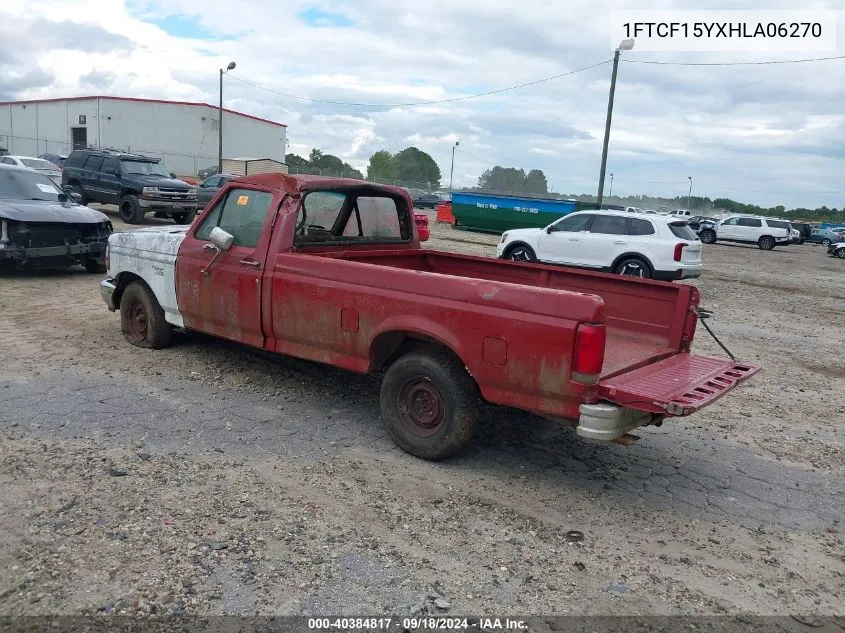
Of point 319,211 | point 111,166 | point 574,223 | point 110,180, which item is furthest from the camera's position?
point 111,166

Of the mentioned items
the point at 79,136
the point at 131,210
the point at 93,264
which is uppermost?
the point at 79,136

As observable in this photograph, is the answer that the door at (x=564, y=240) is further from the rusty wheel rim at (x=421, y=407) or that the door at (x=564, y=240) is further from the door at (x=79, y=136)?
the door at (x=79, y=136)

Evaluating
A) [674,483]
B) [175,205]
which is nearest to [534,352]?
[674,483]

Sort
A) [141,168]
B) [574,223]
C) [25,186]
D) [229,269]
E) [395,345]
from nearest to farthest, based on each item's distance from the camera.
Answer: [395,345]
[229,269]
[25,186]
[574,223]
[141,168]

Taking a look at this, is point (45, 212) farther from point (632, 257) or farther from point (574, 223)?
point (632, 257)

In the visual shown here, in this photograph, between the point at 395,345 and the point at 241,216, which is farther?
the point at 241,216

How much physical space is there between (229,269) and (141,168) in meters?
15.4

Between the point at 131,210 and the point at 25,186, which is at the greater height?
the point at 25,186

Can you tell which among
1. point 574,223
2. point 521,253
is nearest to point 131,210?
point 521,253

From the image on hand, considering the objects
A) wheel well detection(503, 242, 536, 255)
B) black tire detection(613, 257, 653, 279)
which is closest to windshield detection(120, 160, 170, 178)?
wheel well detection(503, 242, 536, 255)

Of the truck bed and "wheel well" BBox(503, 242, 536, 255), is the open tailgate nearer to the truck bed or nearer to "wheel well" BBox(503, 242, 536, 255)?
the truck bed

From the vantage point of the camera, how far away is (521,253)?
16.1m

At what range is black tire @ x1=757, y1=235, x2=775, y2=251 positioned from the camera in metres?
34.9

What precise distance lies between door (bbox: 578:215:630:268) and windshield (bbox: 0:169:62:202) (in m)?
10.1
